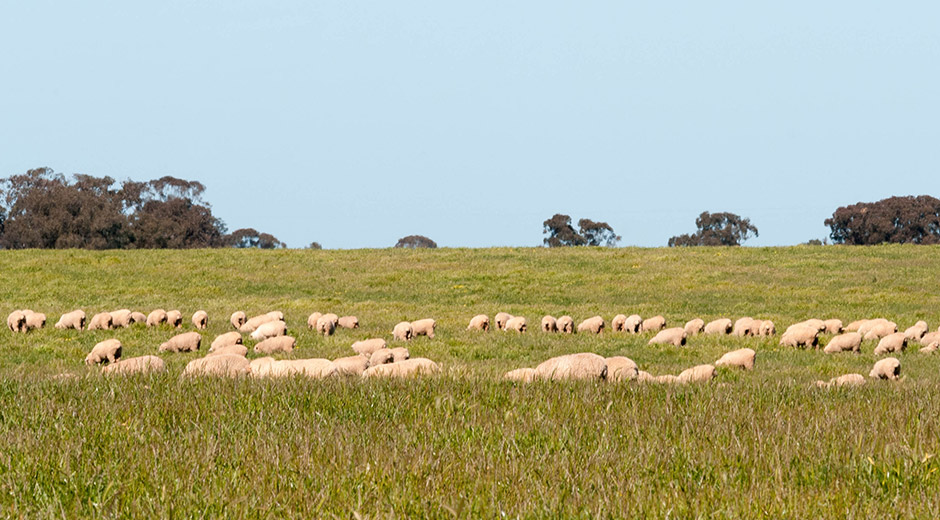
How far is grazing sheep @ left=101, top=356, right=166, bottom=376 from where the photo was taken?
9422 mm

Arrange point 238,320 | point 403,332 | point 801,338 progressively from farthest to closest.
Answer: point 238,320, point 403,332, point 801,338

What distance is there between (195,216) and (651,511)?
89.3 metres

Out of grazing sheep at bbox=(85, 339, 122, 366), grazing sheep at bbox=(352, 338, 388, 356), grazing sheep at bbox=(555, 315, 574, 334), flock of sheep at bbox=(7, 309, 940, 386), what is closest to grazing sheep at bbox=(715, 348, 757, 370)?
flock of sheep at bbox=(7, 309, 940, 386)

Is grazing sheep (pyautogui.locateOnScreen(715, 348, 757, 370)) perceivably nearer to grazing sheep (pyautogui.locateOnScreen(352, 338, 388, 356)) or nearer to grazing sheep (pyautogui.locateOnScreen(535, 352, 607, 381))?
grazing sheep (pyautogui.locateOnScreen(535, 352, 607, 381))

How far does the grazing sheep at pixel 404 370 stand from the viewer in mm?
9450

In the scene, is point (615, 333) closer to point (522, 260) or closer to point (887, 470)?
point (887, 470)

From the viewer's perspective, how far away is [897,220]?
276 feet

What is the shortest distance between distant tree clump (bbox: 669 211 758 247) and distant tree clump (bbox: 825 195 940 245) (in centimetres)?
1269

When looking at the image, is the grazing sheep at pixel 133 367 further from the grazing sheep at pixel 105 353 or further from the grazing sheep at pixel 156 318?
the grazing sheep at pixel 156 318

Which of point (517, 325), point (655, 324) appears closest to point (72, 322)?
point (517, 325)

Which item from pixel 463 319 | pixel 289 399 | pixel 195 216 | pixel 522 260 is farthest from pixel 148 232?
pixel 289 399

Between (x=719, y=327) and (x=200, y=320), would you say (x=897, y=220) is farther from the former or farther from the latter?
(x=200, y=320)

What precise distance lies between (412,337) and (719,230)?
8165 cm

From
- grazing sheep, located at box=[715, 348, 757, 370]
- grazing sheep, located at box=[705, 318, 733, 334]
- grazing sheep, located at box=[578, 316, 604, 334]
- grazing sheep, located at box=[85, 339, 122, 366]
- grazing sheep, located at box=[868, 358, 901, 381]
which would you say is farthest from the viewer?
grazing sheep, located at box=[578, 316, 604, 334]
